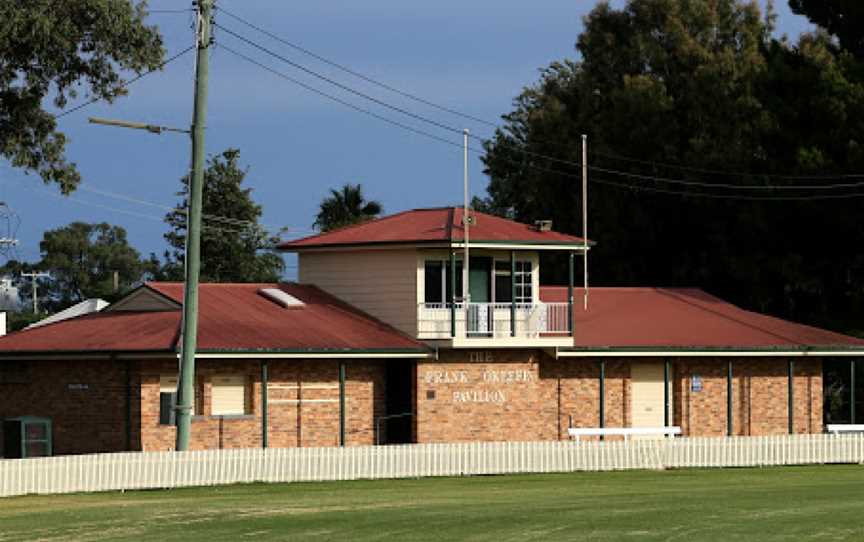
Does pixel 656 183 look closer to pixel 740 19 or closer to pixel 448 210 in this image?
pixel 740 19

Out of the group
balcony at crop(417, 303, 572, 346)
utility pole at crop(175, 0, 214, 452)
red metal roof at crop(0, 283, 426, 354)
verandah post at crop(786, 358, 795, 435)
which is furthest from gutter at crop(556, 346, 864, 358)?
utility pole at crop(175, 0, 214, 452)

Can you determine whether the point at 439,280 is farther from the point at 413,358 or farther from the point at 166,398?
the point at 166,398

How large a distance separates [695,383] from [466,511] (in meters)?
26.4

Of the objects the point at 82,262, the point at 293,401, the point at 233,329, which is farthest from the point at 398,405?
the point at 82,262

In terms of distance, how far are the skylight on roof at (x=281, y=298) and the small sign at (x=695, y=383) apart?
475 inches

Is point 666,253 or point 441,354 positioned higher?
point 666,253

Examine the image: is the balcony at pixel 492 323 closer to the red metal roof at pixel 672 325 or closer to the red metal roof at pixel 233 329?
the red metal roof at pixel 233 329

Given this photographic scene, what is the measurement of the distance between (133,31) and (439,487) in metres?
16.0

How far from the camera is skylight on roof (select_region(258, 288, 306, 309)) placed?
164 ft

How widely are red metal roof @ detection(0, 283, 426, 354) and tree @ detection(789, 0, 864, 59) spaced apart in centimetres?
3115

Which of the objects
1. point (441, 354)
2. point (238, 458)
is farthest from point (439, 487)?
point (441, 354)

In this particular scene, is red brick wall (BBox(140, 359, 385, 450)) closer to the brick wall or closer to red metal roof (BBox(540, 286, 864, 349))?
the brick wall

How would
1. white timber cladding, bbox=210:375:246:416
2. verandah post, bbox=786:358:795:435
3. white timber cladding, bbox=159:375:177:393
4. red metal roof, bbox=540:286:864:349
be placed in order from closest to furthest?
white timber cladding, bbox=159:375:177:393, white timber cladding, bbox=210:375:246:416, red metal roof, bbox=540:286:864:349, verandah post, bbox=786:358:795:435

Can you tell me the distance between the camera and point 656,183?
76062 millimetres
